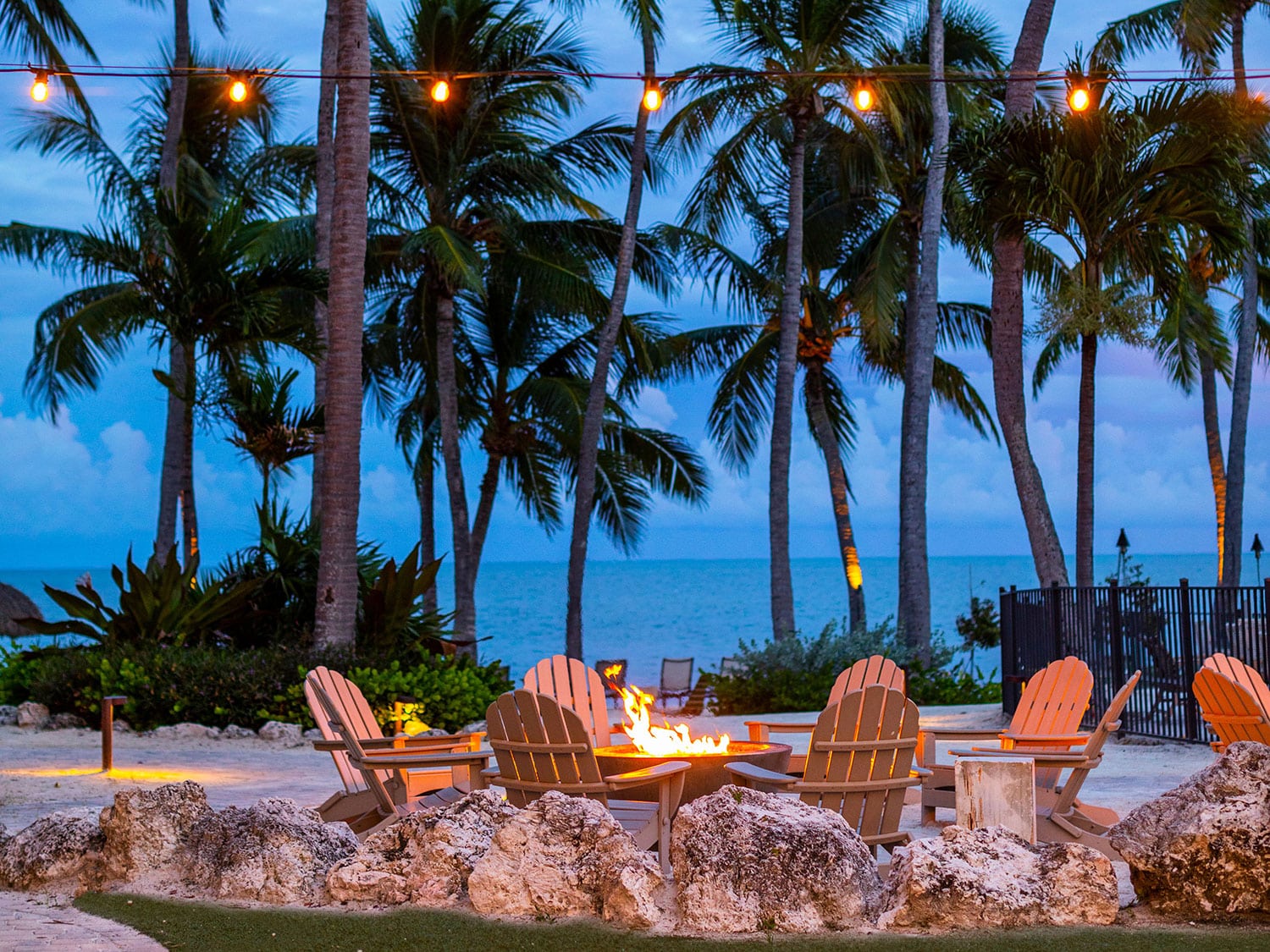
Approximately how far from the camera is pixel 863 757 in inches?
214

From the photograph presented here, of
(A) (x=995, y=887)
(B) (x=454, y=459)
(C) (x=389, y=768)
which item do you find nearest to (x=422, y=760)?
(C) (x=389, y=768)

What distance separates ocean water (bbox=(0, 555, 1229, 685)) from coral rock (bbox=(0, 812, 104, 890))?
31.2 meters

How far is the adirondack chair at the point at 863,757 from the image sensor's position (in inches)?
211

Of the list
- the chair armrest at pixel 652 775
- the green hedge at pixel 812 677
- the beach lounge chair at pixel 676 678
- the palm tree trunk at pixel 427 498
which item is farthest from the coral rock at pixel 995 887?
the palm tree trunk at pixel 427 498

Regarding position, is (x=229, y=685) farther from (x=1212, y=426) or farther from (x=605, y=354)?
(x=1212, y=426)

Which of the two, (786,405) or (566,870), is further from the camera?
(786,405)

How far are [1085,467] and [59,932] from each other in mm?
13145

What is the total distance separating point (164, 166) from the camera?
18.2m

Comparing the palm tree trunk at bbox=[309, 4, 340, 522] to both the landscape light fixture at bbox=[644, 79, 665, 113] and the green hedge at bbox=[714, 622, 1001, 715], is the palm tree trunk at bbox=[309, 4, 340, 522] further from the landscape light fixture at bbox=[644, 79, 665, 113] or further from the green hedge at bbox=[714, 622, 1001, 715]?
the green hedge at bbox=[714, 622, 1001, 715]

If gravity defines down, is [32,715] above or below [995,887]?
below

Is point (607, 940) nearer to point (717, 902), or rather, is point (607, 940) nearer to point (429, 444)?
point (717, 902)

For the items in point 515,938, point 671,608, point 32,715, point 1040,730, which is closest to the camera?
point 515,938

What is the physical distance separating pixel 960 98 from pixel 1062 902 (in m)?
16.5

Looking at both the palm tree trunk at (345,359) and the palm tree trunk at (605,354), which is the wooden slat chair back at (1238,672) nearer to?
the palm tree trunk at (345,359)
